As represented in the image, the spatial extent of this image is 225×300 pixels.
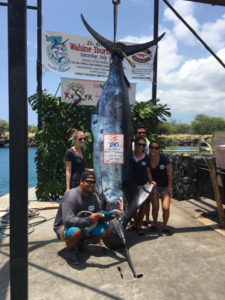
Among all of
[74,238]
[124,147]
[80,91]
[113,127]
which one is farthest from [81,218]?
[80,91]

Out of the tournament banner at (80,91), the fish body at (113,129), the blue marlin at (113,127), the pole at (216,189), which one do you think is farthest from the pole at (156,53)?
the pole at (216,189)

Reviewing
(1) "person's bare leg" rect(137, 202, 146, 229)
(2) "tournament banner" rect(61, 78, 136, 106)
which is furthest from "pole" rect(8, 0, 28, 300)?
(2) "tournament banner" rect(61, 78, 136, 106)

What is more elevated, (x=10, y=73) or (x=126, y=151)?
(x=10, y=73)

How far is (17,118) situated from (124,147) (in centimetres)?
218

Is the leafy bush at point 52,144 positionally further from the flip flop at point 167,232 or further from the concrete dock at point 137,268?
the flip flop at point 167,232

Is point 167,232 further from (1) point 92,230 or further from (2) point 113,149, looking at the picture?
(2) point 113,149

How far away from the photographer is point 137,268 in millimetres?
2600

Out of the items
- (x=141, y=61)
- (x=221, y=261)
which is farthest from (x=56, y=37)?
(x=221, y=261)

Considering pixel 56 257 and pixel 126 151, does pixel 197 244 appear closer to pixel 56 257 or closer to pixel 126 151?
pixel 126 151

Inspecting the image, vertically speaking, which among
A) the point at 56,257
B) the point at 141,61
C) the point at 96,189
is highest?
the point at 141,61

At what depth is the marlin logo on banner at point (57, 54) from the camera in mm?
5414

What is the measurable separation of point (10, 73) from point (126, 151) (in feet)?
7.39

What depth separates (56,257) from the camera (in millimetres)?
2834

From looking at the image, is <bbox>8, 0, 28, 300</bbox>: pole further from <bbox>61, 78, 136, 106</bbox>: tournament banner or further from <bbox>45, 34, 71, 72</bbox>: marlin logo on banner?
<bbox>45, 34, 71, 72</bbox>: marlin logo on banner
